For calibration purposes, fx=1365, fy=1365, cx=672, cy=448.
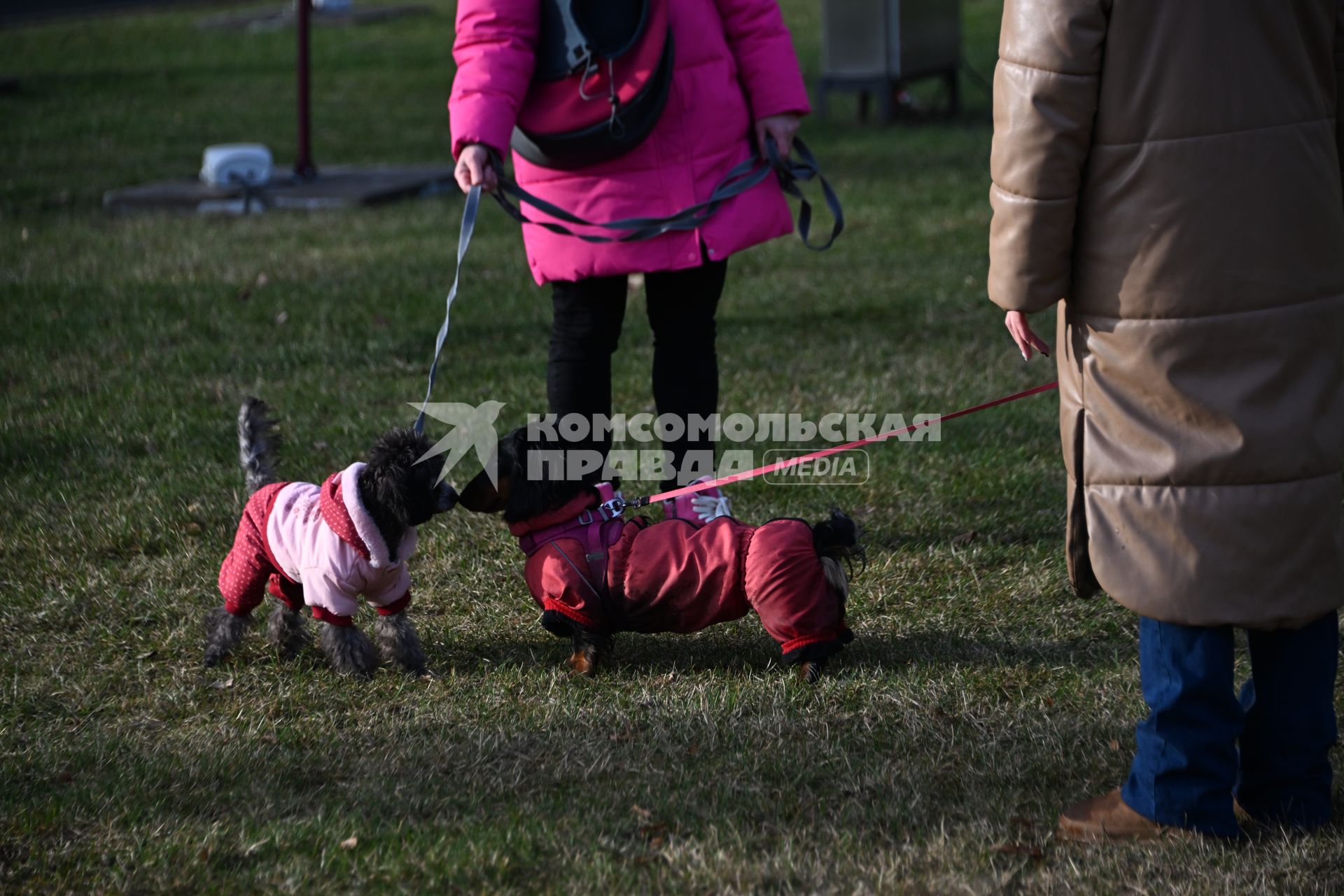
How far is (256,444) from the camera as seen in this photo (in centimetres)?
392

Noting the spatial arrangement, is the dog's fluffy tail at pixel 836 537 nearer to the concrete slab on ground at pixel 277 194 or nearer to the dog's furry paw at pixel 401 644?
the dog's furry paw at pixel 401 644

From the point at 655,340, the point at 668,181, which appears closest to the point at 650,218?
the point at 668,181

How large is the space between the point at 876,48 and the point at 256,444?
1075cm

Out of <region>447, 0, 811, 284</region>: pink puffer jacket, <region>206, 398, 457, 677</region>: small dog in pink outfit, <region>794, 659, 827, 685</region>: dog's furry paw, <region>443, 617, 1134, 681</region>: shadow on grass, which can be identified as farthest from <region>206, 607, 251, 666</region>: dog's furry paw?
<region>794, 659, 827, 685</region>: dog's furry paw

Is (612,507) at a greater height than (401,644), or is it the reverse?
(612,507)

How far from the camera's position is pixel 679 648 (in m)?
3.85

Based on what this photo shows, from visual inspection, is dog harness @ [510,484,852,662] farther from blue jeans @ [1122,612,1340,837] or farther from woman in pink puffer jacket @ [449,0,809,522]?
blue jeans @ [1122,612,1340,837]

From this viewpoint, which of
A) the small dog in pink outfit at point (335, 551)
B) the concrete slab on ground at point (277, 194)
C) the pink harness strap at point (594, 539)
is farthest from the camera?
the concrete slab on ground at point (277, 194)

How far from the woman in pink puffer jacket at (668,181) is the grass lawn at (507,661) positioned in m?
0.81

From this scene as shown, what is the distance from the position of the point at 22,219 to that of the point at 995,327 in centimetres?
701

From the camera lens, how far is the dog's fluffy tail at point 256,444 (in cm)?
388

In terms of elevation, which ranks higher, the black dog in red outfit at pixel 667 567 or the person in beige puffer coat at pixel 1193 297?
the person in beige puffer coat at pixel 1193 297

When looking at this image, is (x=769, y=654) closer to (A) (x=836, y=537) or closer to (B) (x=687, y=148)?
(A) (x=836, y=537)

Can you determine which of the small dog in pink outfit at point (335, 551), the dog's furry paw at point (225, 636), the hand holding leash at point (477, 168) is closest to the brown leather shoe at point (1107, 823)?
the small dog in pink outfit at point (335, 551)
